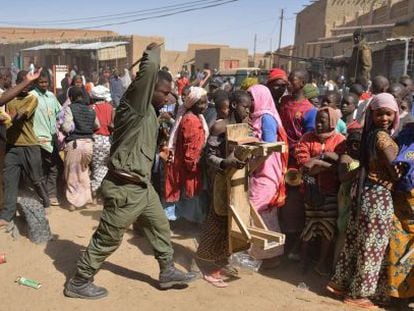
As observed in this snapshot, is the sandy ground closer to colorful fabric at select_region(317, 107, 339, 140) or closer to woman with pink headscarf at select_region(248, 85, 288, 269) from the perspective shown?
woman with pink headscarf at select_region(248, 85, 288, 269)

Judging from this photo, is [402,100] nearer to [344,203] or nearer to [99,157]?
[344,203]

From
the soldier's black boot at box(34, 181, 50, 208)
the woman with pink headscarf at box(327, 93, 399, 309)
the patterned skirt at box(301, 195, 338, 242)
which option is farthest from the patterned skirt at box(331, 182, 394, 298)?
the soldier's black boot at box(34, 181, 50, 208)

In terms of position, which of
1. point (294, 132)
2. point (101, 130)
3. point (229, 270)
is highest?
point (294, 132)

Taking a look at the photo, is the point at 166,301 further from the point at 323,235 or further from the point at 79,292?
the point at 323,235

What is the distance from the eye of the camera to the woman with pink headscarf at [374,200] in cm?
336

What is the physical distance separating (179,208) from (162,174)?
455 millimetres

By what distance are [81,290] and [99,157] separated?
2.71m

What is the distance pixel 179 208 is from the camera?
16.9 ft

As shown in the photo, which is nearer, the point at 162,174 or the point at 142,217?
the point at 142,217

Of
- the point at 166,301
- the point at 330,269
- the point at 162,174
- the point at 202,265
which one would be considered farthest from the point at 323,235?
the point at 162,174

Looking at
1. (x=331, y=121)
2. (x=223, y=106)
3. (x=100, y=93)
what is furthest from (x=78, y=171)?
(x=331, y=121)

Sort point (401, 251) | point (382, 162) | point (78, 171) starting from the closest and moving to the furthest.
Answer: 1. point (382, 162)
2. point (401, 251)
3. point (78, 171)

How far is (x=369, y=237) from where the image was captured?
3457 mm

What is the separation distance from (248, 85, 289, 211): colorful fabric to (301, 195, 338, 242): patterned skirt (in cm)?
32
